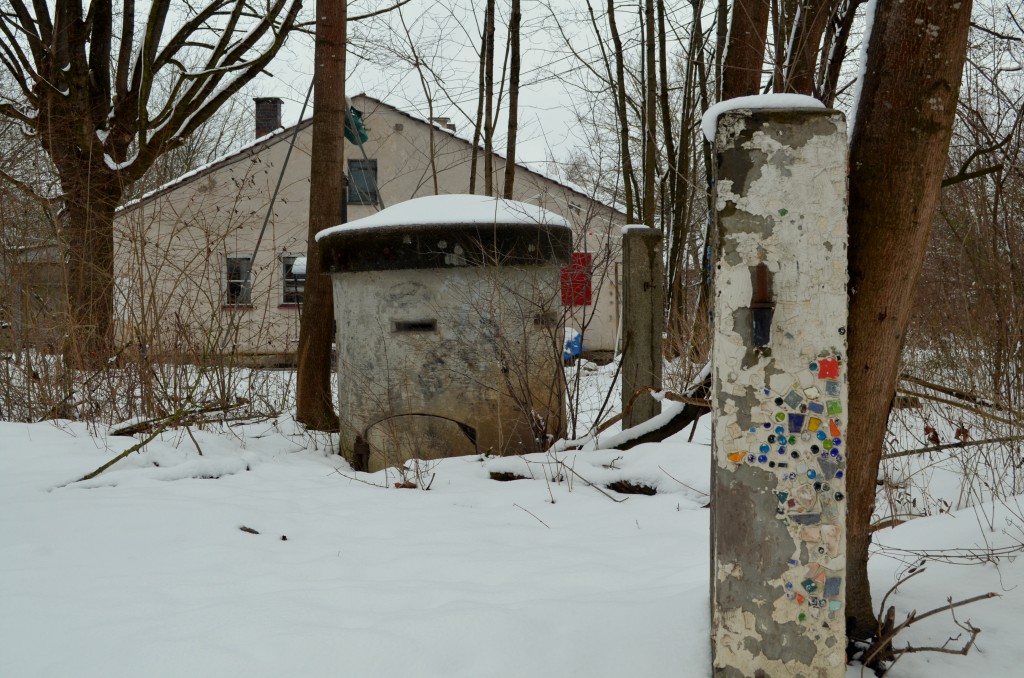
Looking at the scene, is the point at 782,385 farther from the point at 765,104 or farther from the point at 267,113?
the point at 267,113

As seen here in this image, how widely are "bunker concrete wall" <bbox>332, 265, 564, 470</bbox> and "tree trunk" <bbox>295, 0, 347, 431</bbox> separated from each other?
1.70 metres

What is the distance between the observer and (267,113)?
23.1 metres

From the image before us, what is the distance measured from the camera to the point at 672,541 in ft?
11.6

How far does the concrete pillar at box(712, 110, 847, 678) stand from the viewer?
1.85 meters

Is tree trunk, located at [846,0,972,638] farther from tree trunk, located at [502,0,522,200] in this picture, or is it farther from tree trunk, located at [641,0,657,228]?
tree trunk, located at [641,0,657,228]

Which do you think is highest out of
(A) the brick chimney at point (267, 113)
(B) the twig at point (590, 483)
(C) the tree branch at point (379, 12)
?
(A) the brick chimney at point (267, 113)

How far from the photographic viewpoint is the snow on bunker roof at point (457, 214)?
4.81 meters

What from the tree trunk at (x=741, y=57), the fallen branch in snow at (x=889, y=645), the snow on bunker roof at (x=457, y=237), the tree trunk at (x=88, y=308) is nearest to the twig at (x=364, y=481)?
the snow on bunker roof at (x=457, y=237)

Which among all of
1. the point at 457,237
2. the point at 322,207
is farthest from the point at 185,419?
the point at 457,237

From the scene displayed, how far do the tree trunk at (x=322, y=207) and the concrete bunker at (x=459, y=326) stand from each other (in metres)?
1.65

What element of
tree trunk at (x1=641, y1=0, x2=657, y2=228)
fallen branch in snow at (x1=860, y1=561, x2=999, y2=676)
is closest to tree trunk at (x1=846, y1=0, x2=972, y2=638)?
fallen branch in snow at (x1=860, y1=561, x2=999, y2=676)

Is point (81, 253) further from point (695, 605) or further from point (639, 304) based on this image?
point (695, 605)

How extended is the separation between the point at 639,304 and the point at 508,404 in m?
0.98

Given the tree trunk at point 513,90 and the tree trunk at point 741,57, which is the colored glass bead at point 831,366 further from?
the tree trunk at point 513,90
